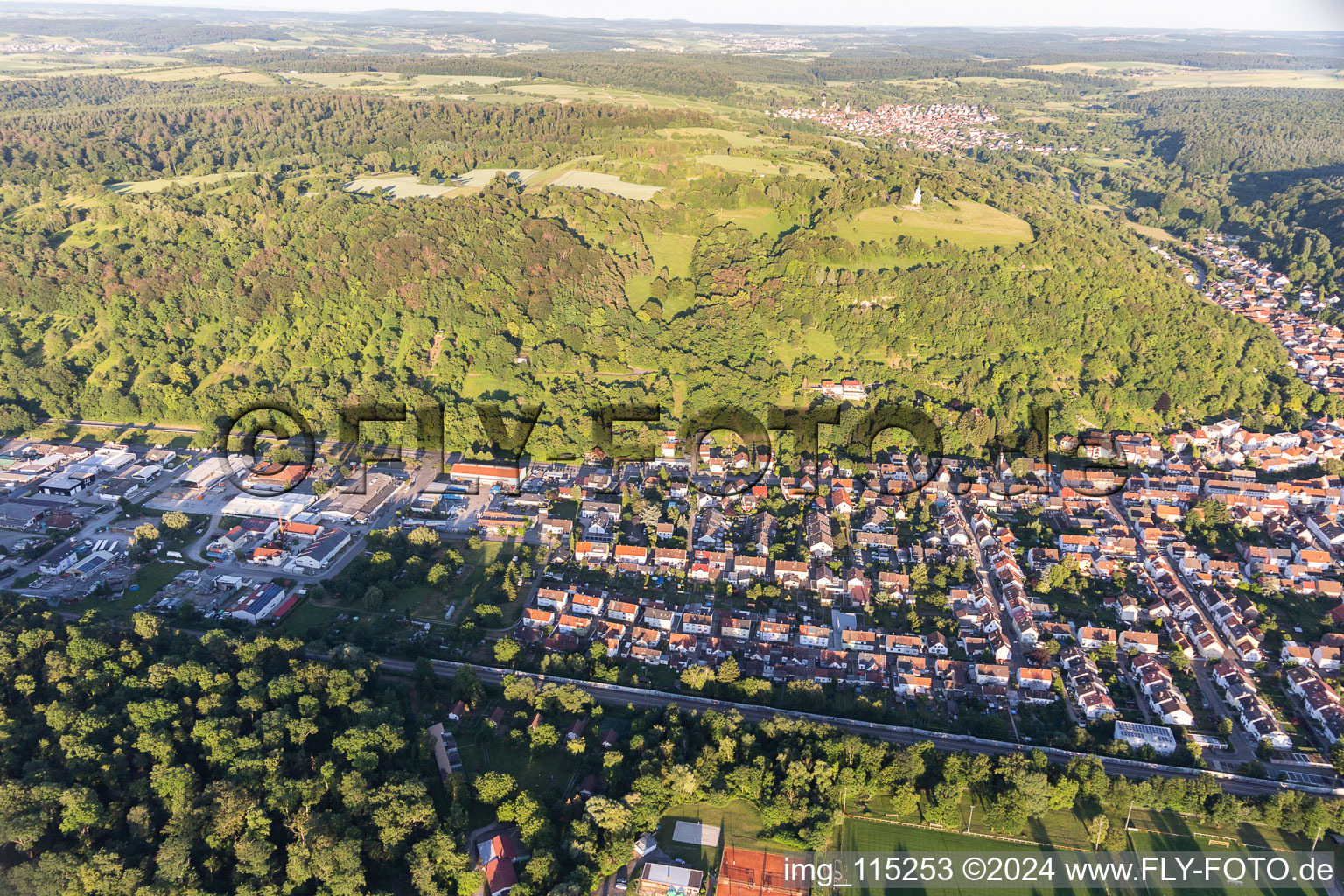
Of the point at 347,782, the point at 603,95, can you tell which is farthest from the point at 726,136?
the point at 347,782

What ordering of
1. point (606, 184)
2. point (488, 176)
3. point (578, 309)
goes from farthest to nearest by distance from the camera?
1. point (488, 176)
2. point (606, 184)
3. point (578, 309)

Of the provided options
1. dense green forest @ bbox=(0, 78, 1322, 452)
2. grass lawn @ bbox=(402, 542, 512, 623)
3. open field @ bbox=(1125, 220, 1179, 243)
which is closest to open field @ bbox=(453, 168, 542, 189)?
dense green forest @ bbox=(0, 78, 1322, 452)

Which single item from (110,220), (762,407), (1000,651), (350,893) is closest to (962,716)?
(1000,651)

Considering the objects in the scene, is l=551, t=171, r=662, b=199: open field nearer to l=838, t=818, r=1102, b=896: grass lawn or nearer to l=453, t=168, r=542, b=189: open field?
l=453, t=168, r=542, b=189: open field

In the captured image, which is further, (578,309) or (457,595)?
(578,309)

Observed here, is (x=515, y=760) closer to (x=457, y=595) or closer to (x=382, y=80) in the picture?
(x=457, y=595)

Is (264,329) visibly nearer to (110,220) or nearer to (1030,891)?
(110,220)

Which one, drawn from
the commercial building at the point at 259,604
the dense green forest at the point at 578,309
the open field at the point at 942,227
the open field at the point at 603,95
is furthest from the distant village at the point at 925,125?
the commercial building at the point at 259,604
